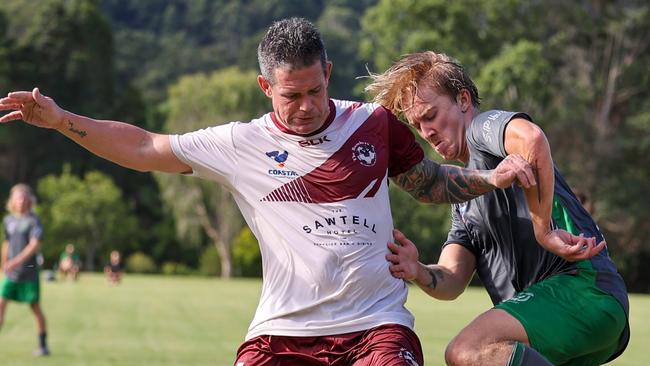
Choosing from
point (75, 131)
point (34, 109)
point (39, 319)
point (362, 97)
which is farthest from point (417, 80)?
point (362, 97)

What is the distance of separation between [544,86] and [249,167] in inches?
2026

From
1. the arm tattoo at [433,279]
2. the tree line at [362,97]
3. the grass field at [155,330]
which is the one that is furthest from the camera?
the tree line at [362,97]

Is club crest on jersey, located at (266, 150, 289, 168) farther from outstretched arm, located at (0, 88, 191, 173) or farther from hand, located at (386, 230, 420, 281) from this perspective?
hand, located at (386, 230, 420, 281)

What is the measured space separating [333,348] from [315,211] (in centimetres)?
67

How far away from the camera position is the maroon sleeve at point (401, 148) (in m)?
5.96

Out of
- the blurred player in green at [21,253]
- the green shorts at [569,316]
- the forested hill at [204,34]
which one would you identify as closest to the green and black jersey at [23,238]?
the blurred player in green at [21,253]

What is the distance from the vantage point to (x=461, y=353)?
17.8ft

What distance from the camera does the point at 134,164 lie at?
580 cm

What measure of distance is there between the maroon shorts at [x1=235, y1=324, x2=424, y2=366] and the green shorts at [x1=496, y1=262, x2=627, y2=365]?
0.54 metres

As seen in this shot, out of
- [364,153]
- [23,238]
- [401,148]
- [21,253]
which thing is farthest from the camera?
[23,238]

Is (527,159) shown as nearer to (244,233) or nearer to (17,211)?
(17,211)

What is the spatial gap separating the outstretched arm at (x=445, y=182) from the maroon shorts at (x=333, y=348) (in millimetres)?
806

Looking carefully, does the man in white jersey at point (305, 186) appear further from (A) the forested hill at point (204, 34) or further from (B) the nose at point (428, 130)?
(A) the forested hill at point (204, 34)

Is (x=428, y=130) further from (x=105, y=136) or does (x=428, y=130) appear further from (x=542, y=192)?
(x=105, y=136)
